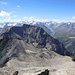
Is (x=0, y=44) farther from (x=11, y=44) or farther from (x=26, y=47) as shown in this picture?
(x=26, y=47)

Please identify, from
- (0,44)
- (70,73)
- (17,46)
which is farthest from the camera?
(0,44)

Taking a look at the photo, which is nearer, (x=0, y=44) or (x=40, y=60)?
(x=40, y=60)

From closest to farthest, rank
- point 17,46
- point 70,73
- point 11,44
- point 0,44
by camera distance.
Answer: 1. point 70,73
2. point 17,46
3. point 11,44
4. point 0,44

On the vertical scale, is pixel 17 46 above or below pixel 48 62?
above

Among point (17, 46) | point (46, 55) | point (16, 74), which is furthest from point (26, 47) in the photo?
point (16, 74)

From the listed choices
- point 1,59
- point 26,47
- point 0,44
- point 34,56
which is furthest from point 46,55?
point 0,44

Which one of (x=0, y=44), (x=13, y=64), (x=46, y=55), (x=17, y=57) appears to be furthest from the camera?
(x=0, y=44)

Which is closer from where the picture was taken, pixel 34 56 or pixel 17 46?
pixel 34 56

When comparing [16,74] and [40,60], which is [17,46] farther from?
[16,74]

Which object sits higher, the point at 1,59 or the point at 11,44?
the point at 11,44
